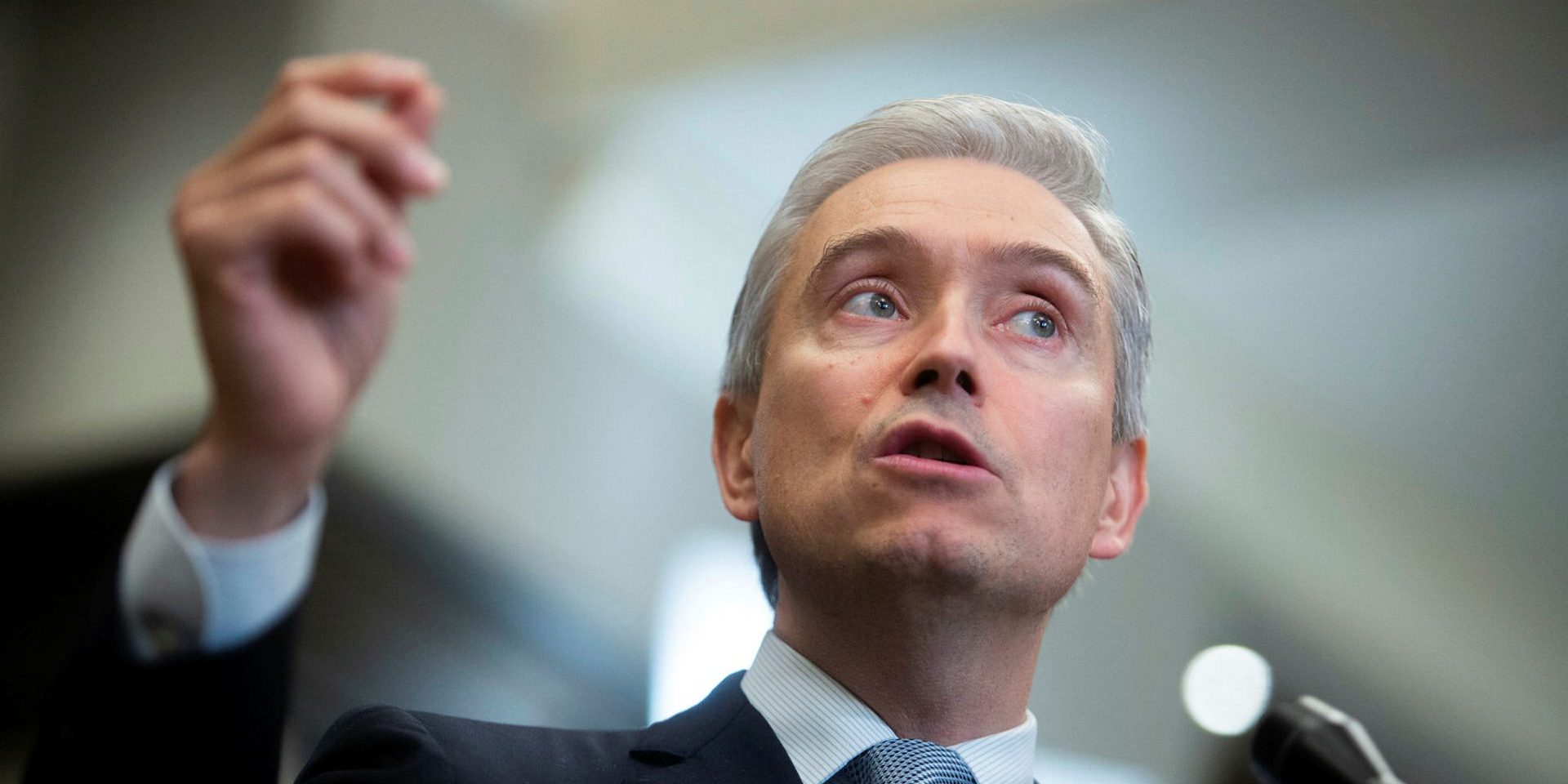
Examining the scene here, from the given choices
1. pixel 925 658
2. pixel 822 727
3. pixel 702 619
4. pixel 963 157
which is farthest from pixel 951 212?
pixel 702 619

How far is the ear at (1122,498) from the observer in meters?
1.88

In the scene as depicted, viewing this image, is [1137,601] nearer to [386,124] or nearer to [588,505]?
[588,505]

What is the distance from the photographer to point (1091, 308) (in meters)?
1.78

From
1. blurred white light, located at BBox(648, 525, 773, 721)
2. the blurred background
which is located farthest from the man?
blurred white light, located at BBox(648, 525, 773, 721)

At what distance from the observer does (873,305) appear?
1.73 metres

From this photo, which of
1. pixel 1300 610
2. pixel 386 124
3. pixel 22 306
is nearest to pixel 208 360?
pixel 386 124

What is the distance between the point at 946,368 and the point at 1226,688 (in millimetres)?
4859

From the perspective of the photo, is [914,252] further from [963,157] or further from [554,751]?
[554,751]

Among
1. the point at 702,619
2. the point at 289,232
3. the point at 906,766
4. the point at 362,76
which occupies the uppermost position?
the point at 362,76

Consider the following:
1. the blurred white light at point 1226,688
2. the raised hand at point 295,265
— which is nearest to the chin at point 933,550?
the raised hand at point 295,265

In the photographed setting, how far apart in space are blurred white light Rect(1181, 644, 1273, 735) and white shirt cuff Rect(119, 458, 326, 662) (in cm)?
541

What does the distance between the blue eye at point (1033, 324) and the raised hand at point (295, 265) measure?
2.96 feet

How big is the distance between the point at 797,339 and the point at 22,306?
3796mm

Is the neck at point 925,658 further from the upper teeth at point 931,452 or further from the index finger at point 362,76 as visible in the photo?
the index finger at point 362,76
